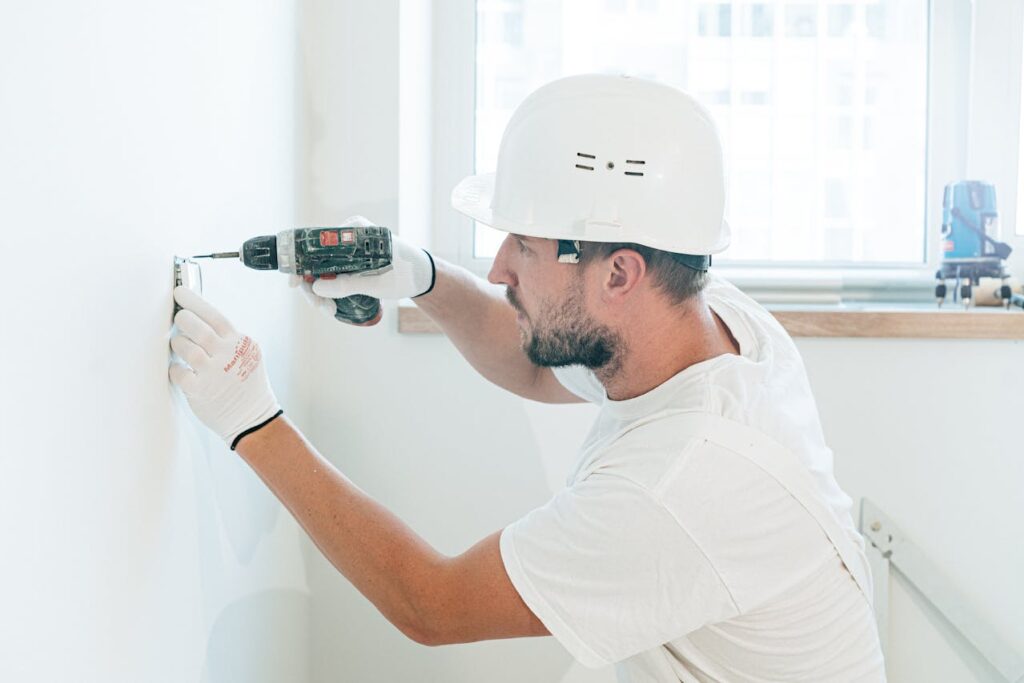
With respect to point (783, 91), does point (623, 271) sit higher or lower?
lower

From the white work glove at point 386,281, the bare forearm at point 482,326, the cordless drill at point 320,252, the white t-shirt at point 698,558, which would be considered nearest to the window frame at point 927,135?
the bare forearm at point 482,326

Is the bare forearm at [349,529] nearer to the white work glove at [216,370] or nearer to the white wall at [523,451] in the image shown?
the white work glove at [216,370]

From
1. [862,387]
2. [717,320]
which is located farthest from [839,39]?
[717,320]

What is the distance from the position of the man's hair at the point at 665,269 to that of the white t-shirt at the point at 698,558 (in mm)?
96

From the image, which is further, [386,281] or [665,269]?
[386,281]

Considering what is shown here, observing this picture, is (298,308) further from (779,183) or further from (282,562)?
(779,183)

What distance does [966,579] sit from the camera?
174cm

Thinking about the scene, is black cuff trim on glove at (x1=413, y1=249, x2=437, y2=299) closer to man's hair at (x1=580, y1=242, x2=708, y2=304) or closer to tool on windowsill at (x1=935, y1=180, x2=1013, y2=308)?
man's hair at (x1=580, y1=242, x2=708, y2=304)

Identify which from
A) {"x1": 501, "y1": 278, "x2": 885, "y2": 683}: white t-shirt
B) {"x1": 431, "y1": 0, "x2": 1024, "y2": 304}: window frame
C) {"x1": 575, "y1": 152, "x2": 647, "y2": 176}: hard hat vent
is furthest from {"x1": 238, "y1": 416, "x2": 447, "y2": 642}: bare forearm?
{"x1": 431, "y1": 0, "x2": 1024, "y2": 304}: window frame

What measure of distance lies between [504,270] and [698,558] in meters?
0.44

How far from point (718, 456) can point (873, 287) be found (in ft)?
3.69

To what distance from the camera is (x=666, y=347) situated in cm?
119

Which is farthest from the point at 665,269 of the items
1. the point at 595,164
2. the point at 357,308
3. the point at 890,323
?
the point at 890,323

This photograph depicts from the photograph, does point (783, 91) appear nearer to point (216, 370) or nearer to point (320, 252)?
point (320, 252)
